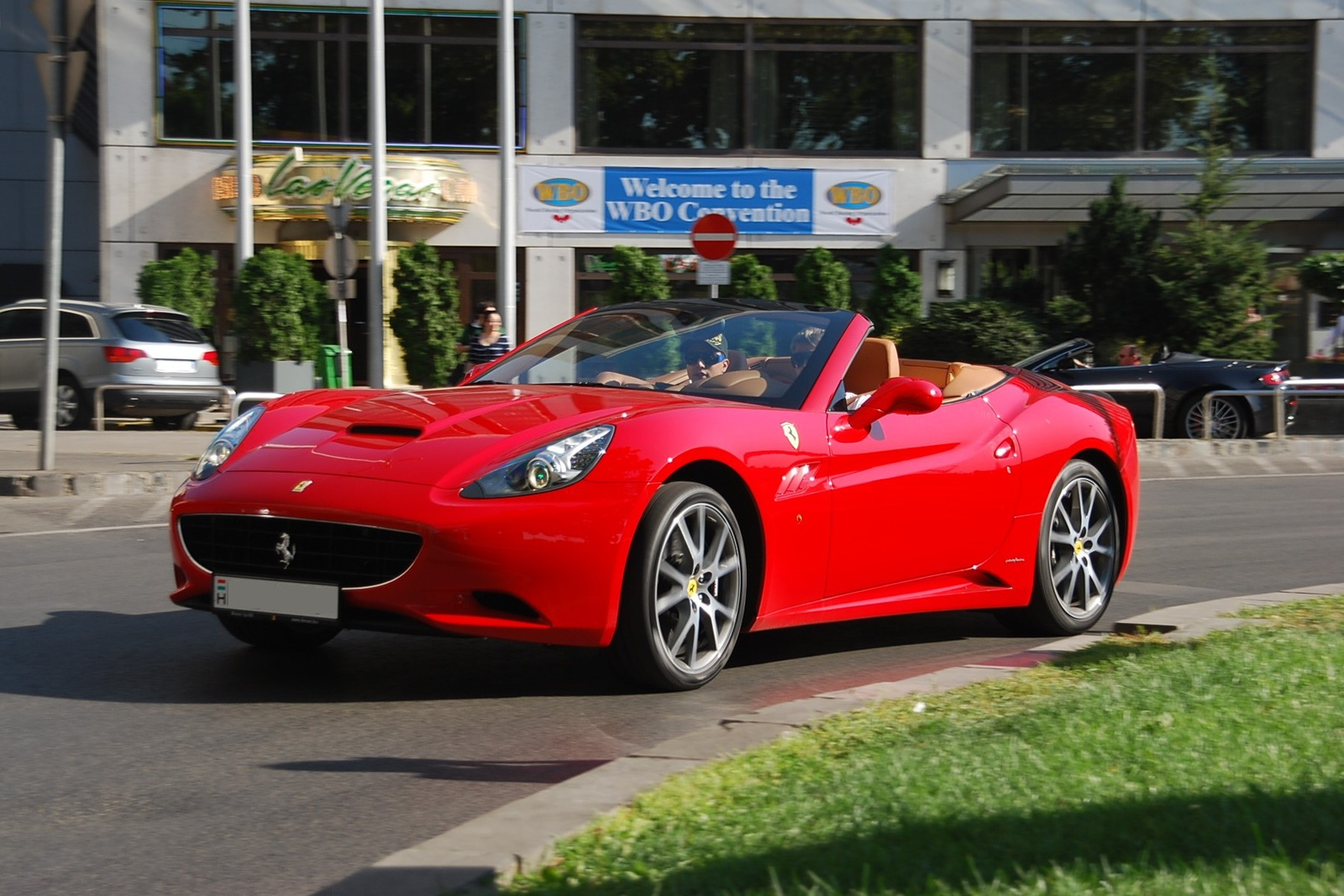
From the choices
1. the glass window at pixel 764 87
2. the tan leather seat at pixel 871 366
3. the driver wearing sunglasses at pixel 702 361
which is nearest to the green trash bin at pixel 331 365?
the glass window at pixel 764 87

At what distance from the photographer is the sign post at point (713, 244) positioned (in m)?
17.3

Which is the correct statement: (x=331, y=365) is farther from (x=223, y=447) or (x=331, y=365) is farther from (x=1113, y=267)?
(x=223, y=447)

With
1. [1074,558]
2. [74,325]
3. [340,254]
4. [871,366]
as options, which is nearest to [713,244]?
[340,254]

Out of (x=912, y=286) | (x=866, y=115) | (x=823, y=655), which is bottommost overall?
(x=823, y=655)

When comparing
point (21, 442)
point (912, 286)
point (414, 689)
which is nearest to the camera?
point (414, 689)

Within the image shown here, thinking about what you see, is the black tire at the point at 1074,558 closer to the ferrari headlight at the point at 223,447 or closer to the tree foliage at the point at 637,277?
the ferrari headlight at the point at 223,447

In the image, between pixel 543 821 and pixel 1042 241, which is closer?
pixel 543 821

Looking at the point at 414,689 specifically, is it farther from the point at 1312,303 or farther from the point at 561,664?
the point at 1312,303

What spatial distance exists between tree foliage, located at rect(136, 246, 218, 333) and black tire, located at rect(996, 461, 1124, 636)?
894 inches

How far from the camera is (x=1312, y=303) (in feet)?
105

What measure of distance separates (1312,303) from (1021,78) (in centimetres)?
682

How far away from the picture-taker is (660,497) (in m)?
5.73

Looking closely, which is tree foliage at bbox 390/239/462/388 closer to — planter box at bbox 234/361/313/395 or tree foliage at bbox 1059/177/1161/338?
planter box at bbox 234/361/313/395

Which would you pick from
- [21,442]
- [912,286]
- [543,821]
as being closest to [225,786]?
[543,821]
